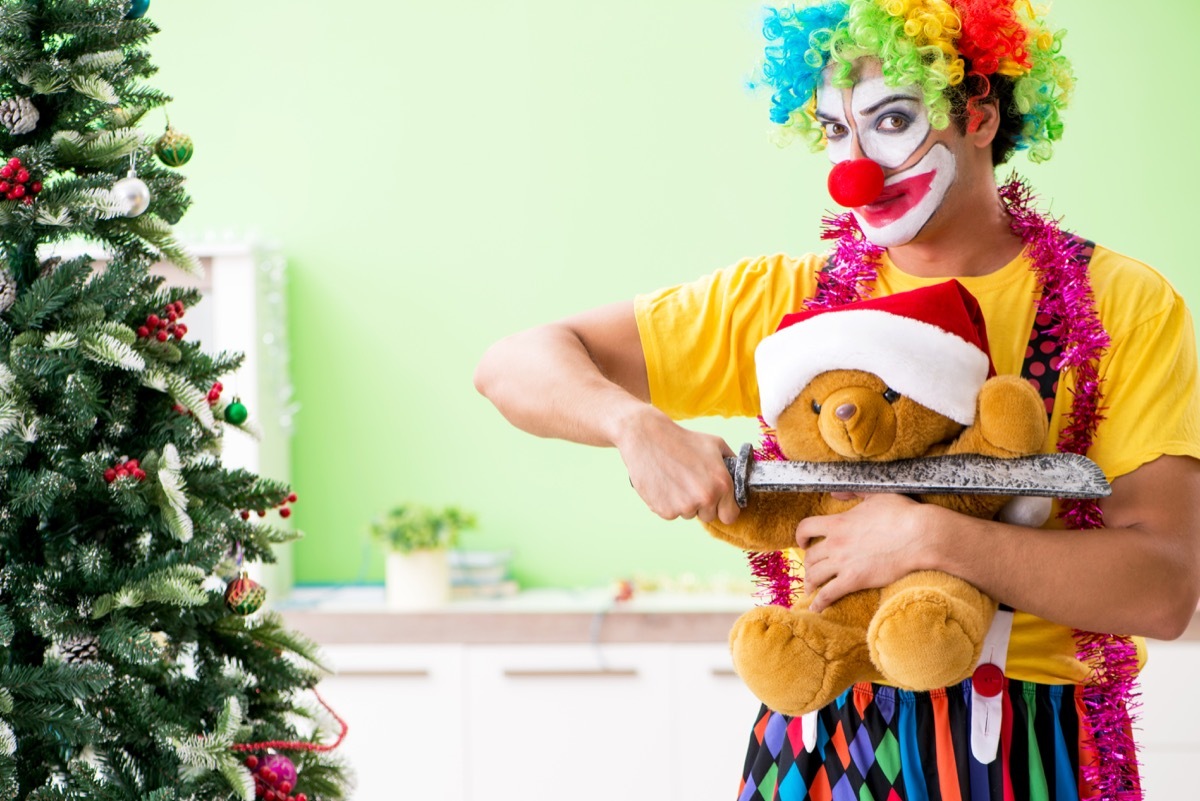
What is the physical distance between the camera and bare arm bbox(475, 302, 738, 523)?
42.8 inches

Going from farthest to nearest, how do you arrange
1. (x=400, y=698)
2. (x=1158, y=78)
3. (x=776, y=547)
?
(x=1158, y=78)
(x=400, y=698)
(x=776, y=547)

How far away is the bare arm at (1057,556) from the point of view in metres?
1.04

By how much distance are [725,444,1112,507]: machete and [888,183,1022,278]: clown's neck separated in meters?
0.34

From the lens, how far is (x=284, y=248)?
3477mm

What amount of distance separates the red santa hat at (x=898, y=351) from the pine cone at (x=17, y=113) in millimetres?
916

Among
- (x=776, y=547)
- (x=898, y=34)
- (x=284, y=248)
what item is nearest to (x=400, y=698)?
(x=284, y=248)

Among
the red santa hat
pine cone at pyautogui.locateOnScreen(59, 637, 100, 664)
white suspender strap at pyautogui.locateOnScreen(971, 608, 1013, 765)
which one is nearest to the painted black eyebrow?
the red santa hat

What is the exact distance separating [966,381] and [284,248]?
2783 millimetres

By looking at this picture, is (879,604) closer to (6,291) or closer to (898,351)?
(898,351)

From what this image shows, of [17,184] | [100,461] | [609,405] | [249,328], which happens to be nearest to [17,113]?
[17,184]

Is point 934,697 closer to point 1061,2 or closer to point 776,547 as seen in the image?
point 776,547

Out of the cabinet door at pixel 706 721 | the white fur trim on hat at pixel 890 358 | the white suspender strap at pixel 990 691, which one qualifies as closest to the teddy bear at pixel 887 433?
the white fur trim on hat at pixel 890 358

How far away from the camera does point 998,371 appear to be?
1.25 meters

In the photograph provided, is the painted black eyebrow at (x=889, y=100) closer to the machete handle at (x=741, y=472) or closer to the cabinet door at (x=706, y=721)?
the machete handle at (x=741, y=472)
